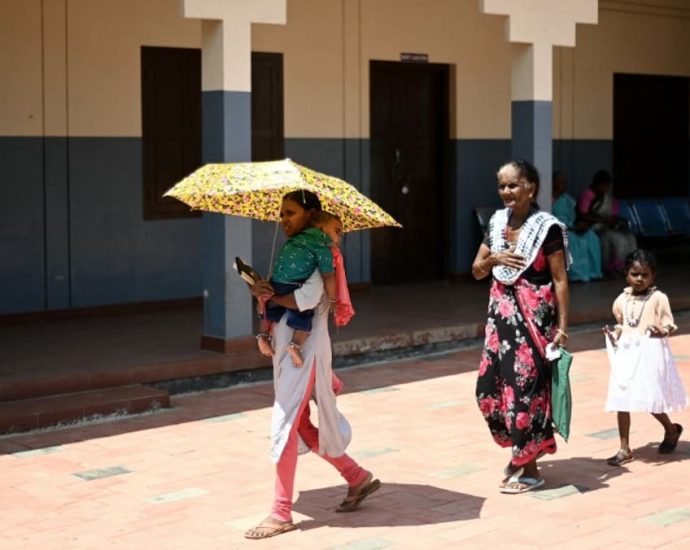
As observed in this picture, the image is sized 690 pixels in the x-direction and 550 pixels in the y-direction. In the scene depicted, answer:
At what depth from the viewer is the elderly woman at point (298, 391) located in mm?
6246

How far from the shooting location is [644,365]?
24.8 ft

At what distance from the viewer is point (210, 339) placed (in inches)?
406

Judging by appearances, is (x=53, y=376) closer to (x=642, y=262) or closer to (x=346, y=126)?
(x=642, y=262)

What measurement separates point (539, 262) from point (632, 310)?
102cm

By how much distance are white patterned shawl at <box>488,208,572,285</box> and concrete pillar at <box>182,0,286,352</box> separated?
140 inches

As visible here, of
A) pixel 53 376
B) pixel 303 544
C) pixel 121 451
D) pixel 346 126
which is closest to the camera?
pixel 303 544

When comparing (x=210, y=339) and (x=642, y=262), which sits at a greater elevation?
(x=642, y=262)

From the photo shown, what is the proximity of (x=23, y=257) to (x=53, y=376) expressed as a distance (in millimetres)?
2704

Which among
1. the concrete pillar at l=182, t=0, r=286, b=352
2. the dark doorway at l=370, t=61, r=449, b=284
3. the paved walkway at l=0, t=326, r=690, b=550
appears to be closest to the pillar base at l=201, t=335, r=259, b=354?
the concrete pillar at l=182, t=0, r=286, b=352

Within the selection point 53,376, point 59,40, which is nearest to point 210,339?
point 53,376

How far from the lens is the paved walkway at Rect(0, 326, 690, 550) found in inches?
245

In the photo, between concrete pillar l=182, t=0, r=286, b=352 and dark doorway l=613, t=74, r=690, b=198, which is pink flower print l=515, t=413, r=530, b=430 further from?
dark doorway l=613, t=74, r=690, b=198

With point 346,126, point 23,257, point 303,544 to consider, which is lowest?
point 303,544

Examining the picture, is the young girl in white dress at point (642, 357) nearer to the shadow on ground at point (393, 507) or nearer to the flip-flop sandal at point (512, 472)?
the flip-flop sandal at point (512, 472)
